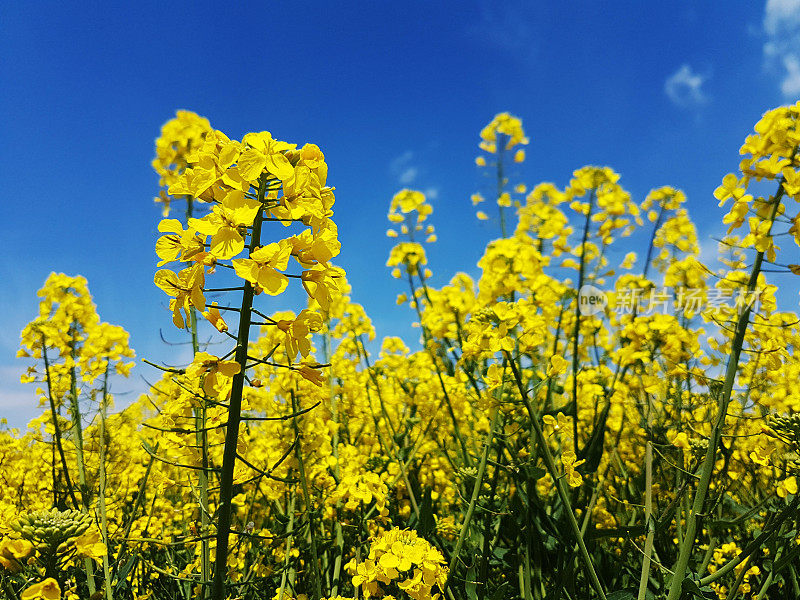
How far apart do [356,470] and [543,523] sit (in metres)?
1.17

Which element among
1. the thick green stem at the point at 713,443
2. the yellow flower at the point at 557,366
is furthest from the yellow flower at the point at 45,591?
the thick green stem at the point at 713,443

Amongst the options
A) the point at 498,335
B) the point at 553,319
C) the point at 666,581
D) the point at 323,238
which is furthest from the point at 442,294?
the point at 323,238

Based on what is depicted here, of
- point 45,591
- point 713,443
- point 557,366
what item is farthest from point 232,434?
point 713,443

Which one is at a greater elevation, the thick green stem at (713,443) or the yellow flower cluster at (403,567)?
the thick green stem at (713,443)

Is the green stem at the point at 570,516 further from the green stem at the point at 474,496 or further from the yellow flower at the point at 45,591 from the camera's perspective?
the yellow flower at the point at 45,591

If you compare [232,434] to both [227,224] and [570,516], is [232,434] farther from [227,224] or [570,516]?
[570,516]

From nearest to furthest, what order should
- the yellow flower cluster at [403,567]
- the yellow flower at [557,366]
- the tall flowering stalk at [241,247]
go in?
the tall flowering stalk at [241,247] < the yellow flower cluster at [403,567] < the yellow flower at [557,366]

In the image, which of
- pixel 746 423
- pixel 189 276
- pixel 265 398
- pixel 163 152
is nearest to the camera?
pixel 189 276

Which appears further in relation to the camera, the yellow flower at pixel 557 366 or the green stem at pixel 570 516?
the yellow flower at pixel 557 366

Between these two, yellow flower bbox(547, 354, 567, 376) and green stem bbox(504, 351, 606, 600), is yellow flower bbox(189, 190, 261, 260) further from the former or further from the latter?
yellow flower bbox(547, 354, 567, 376)

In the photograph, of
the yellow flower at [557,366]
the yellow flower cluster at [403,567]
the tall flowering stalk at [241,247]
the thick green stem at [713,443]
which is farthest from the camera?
the yellow flower at [557,366]

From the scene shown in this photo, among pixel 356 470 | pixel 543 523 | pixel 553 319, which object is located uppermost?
pixel 553 319

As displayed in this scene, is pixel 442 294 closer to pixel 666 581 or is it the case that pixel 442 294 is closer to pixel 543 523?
pixel 543 523

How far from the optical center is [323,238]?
1.53 metres
